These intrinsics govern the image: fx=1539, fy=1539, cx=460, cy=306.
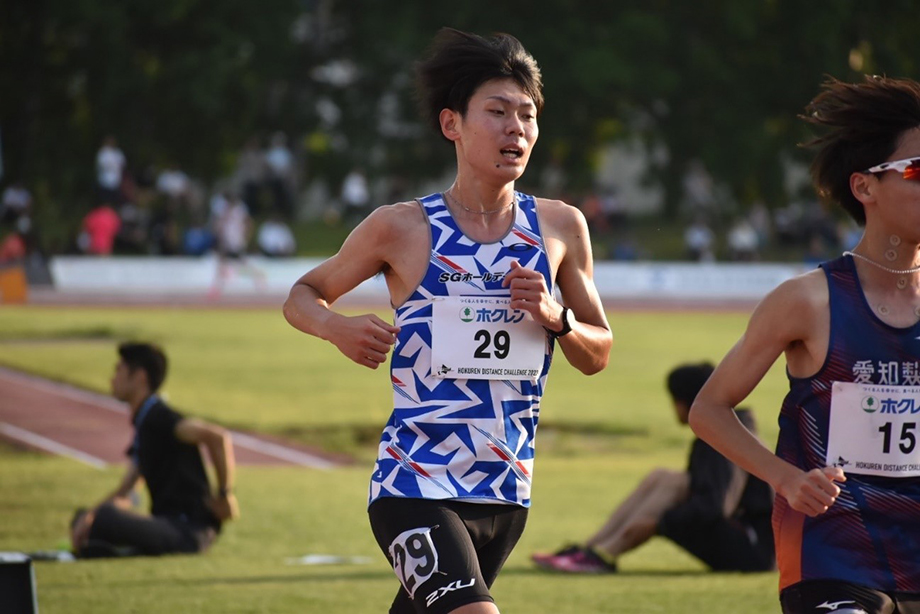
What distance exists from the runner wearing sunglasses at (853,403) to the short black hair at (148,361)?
5.41 meters

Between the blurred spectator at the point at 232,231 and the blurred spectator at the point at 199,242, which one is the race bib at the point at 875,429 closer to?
the blurred spectator at the point at 232,231

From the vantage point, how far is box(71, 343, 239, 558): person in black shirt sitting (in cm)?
862

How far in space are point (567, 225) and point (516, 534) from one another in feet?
2.88

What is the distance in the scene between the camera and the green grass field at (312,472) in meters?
7.52

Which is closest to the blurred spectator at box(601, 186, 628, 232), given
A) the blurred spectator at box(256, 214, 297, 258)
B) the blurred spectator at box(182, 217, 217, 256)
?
the blurred spectator at box(256, 214, 297, 258)

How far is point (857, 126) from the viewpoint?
3916 millimetres

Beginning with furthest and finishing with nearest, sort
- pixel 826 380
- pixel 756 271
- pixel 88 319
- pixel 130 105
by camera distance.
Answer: pixel 130 105 < pixel 756 271 < pixel 88 319 < pixel 826 380

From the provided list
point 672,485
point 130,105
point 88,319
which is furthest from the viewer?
point 130,105

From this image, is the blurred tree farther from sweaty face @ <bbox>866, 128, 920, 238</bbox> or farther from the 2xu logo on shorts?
the 2xu logo on shorts

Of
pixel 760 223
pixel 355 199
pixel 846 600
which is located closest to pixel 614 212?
pixel 760 223

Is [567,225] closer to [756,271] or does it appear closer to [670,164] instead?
[756,271]

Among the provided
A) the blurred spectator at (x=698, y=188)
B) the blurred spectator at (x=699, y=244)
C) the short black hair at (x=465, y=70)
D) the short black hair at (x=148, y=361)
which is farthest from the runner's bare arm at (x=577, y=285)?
the blurred spectator at (x=698, y=188)

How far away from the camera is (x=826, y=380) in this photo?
3701 mm

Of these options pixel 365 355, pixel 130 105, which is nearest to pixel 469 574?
pixel 365 355
